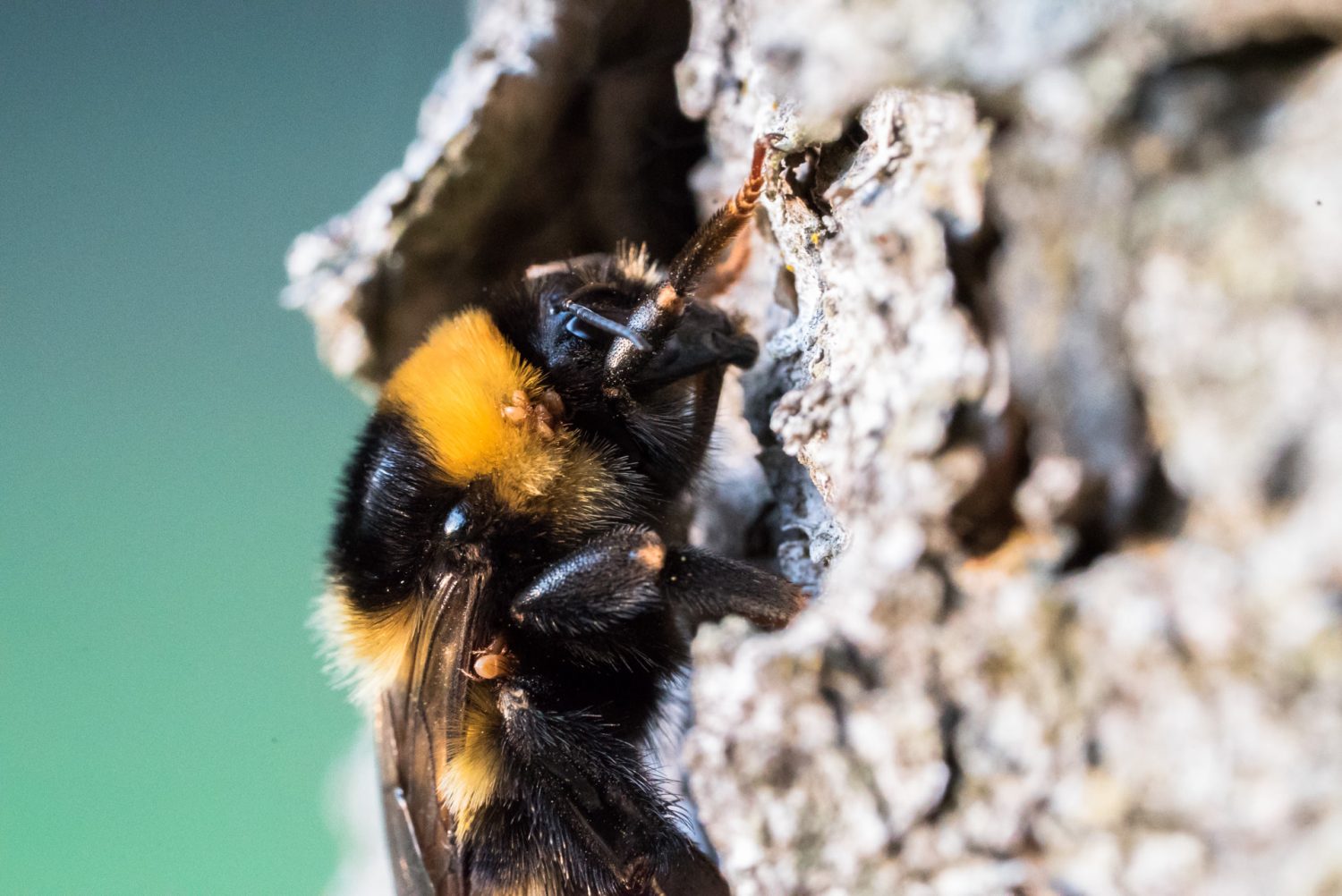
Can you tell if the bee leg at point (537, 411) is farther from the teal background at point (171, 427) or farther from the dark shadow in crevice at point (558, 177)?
the teal background at point (171, 427)

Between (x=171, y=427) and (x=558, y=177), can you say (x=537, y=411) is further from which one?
(x=171, y=427)

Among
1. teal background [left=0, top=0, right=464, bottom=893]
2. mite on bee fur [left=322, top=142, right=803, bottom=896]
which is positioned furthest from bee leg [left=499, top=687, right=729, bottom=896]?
teal background [left=0, top=0, right=464, bottom=893]

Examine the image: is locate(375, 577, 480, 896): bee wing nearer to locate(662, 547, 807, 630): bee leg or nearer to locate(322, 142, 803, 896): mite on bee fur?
locate(322, 142, 803, 896): mite on bee fur

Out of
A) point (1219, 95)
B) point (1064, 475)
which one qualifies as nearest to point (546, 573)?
point (1064, 475)

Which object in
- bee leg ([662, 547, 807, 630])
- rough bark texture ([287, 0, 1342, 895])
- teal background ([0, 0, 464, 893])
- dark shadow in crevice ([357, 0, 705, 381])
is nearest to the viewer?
rough bark texture ([287, 0, 1342, 895])

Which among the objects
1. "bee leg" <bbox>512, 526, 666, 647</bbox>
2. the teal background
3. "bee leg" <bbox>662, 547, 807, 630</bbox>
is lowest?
"bee leg" <bbox>662, 547, 807, 630</bbox>

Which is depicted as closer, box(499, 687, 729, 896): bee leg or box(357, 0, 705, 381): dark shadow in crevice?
box(499, 687, 729, 896): bee leg

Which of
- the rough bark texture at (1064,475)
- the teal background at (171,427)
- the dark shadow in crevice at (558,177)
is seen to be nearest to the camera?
the rough bark texture at (1064,475)

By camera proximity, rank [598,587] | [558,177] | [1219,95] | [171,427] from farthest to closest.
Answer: [171,427] → [558,177] → [598,587] → [1219,95]

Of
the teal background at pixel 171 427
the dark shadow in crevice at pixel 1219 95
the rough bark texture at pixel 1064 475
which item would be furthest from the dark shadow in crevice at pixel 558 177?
the teal background at pixel 171 427
